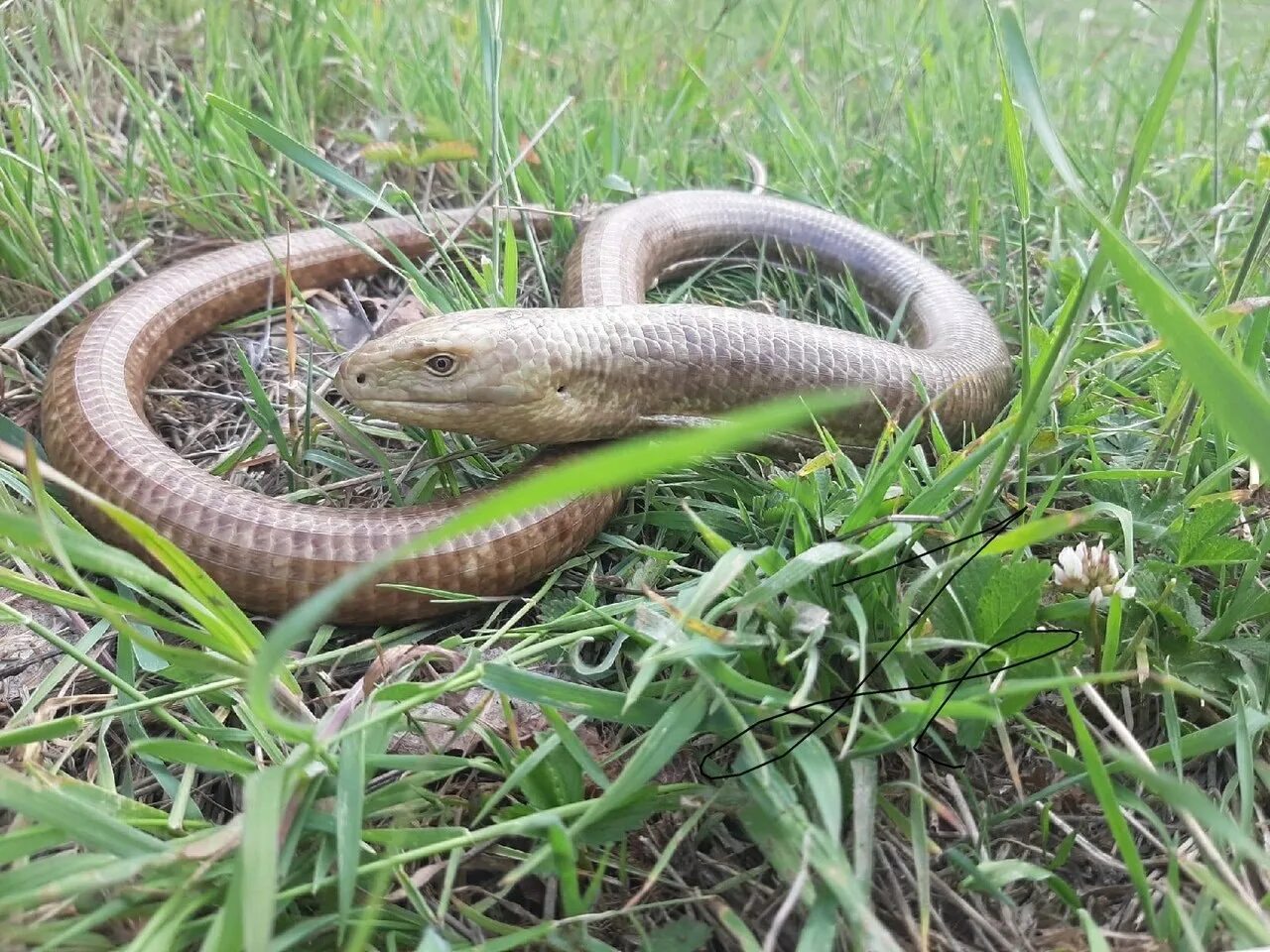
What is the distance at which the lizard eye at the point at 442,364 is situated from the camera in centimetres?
157

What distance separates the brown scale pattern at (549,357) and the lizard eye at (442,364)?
0.48 ft

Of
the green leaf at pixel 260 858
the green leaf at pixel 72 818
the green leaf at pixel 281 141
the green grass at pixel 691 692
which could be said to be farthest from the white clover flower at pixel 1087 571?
the green leaf at pixel 281 141

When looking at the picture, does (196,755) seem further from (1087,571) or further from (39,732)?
(1087,571)

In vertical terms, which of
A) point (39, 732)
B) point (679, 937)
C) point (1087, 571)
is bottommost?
point (679, 937)

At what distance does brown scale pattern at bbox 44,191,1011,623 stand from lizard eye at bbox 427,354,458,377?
148 mm

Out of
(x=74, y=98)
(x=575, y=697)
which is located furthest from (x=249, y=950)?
(x=74, y=98)

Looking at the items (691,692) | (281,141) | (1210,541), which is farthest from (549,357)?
(1210,541)

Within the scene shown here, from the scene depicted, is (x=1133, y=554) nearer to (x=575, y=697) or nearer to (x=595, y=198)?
(x=575, y=697)

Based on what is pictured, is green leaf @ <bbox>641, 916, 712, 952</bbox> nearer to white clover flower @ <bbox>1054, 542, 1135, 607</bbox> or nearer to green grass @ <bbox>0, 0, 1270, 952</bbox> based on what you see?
green grass @ <bbox>0, 0, 1270, 952</bbox>

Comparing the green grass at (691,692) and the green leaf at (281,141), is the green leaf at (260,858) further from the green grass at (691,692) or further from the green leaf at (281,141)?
the green leaf at (281,141)

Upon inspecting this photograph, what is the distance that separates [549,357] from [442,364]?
20 cm

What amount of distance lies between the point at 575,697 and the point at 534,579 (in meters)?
0.52

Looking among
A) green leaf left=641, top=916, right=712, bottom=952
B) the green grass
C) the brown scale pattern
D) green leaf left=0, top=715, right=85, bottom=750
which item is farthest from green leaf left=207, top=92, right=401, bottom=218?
green leaf left=641, top=916, right=712, bottom=952

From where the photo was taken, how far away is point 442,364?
62.1 inches
